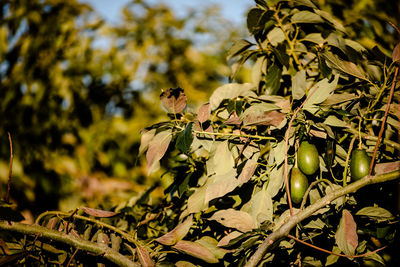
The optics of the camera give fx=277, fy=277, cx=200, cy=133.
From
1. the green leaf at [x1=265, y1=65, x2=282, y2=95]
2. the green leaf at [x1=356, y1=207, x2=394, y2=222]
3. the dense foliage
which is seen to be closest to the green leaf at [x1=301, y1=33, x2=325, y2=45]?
the dense foliage

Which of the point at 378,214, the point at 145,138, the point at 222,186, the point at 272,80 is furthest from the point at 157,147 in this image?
the point at 378,214

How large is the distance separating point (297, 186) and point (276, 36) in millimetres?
438

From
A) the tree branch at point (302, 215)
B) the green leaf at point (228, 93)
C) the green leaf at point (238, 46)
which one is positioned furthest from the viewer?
the green leaf at point (238, 46)

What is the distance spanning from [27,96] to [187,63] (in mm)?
1234

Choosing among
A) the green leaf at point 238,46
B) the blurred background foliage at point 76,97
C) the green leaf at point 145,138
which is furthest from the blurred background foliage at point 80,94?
the green leaf at point 145,138

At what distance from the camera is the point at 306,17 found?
29.9 inches

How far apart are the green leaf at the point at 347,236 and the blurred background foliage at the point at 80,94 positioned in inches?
39.0

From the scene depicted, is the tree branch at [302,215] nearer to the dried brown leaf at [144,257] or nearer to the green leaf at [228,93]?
the dried brown leaf at [144,257]

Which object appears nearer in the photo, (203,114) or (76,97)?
(203,114)

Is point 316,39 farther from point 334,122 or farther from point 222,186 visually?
point 222,186

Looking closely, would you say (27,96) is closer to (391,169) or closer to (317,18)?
(317,18)

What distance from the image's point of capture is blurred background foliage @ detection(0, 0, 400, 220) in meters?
1.63

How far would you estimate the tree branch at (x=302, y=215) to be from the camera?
1.59ft

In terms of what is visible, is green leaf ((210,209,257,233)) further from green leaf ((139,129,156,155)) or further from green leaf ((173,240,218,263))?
green leaf ((139,129,156,155))
